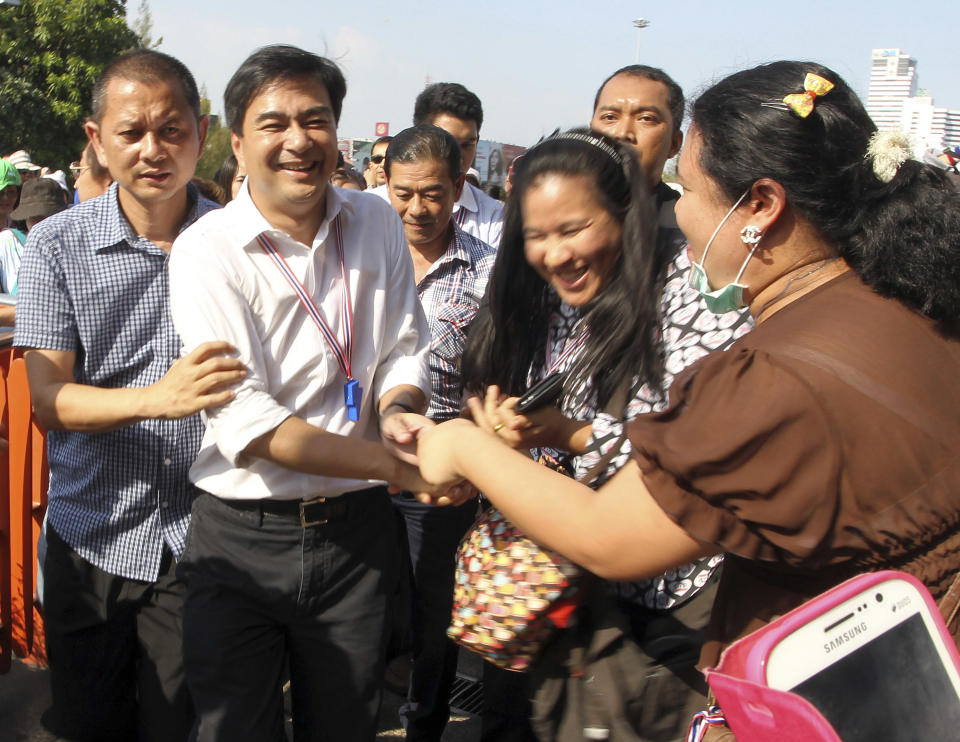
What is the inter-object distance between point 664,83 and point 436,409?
71.8 inches

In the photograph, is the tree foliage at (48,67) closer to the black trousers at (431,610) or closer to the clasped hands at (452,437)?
the black trousers at (431,610)

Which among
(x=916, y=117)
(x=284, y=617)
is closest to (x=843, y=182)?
(x=916, y=117)

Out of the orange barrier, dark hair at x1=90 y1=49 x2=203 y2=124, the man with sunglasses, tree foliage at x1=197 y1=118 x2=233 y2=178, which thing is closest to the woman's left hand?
dark hair at x1=90 y1=49 x2=203 y2=124

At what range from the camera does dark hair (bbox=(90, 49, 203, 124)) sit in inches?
107

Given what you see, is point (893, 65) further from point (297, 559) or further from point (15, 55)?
point (15, 55)

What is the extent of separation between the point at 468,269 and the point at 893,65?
2786 mm

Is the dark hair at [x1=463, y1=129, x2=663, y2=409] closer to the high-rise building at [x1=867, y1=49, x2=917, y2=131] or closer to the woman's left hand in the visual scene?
the woman's left hand

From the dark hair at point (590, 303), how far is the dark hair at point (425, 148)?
4.58 feet

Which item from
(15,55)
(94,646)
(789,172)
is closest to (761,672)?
(789,172)

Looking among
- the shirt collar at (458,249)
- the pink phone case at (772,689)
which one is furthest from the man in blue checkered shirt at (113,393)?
the pink phone case at (772,689)

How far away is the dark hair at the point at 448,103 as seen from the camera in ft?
18.1

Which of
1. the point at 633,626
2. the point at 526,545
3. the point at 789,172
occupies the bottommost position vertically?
the point at 633,626

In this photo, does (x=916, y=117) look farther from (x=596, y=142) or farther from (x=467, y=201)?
(x=467, y=201)

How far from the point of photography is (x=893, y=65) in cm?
477
